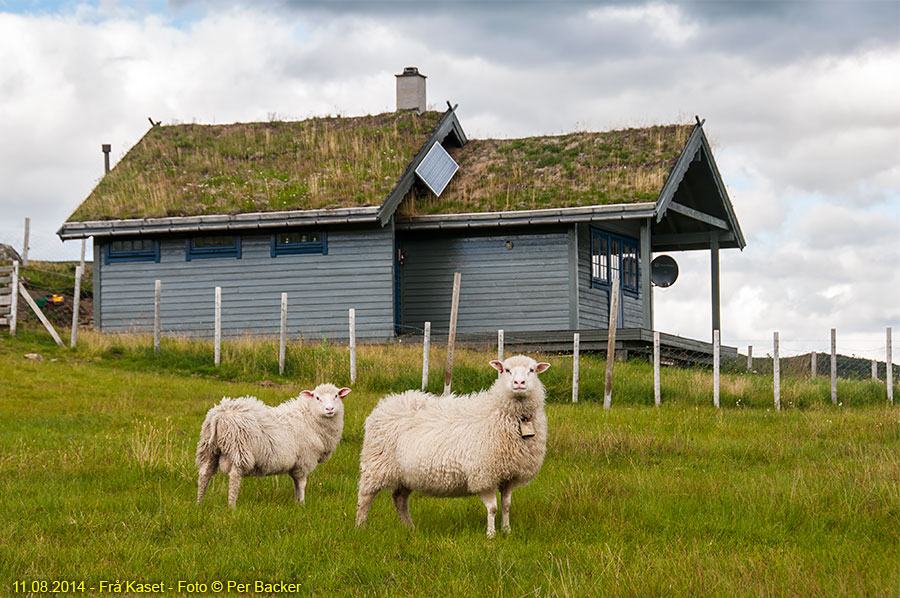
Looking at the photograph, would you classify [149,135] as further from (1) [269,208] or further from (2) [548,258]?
(2) [548,258]

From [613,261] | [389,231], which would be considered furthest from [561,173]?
[389,231]

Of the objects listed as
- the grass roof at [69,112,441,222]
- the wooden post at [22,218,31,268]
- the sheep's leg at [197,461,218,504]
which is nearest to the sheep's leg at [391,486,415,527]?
the sheep's leg at [197,461,218,504]

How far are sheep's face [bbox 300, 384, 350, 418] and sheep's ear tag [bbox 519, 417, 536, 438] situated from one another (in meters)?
2.79

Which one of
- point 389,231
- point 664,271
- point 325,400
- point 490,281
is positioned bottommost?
point 325,400

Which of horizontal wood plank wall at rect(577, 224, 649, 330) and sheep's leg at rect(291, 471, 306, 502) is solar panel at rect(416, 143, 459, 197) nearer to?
horizontal wood plank wall at rect(577, 224, 649, 330)

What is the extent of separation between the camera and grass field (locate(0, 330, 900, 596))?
24.7 feet

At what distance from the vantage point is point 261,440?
1057cm

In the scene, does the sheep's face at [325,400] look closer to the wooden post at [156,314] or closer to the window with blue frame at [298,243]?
the wooden post at [156,314]

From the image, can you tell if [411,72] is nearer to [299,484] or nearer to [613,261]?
[613,261]

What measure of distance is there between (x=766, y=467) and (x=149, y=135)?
23.8m

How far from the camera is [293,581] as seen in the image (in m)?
7.71

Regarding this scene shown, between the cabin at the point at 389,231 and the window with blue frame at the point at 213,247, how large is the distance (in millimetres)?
37

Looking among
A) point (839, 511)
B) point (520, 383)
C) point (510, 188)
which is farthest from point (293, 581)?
point (510, 188)

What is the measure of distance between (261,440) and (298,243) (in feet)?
55.4
